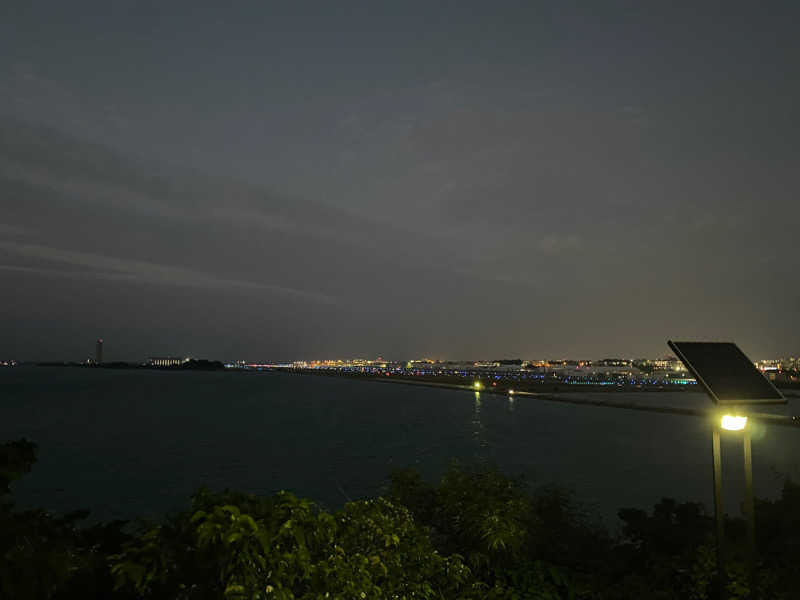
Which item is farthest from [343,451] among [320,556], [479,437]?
[320,556]

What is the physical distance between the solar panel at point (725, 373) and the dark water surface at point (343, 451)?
16298mm

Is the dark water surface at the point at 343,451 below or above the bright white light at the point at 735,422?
below

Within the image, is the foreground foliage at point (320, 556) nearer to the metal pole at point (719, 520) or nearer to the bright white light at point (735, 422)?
the metal pole at point (719, 520)

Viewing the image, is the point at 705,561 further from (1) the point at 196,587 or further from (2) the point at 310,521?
(1) the point at 196,587

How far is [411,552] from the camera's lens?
3.59m

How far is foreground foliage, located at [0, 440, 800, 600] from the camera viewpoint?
2523 millimetres

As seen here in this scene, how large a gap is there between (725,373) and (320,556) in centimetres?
351

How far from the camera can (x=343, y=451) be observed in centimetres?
4022

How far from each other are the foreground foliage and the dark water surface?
15.6 m

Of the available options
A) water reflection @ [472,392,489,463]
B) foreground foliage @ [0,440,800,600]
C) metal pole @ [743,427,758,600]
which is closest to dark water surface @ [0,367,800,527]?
water reflection @ [472,392,489,463]

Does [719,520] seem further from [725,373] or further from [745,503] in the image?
[725,373]

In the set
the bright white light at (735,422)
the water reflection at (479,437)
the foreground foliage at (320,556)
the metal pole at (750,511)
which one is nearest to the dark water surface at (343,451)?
the water reflection at (479,437)

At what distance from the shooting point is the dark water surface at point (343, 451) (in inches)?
1139

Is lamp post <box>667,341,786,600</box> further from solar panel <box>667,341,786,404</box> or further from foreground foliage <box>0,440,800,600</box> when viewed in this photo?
foreground foliage <box>0,440,800,600</box>
